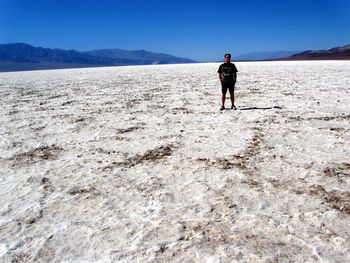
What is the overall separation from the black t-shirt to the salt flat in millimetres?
1414

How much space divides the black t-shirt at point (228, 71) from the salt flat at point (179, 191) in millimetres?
1414

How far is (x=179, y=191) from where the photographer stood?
10.6 feet

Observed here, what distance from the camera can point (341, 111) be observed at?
6.93 metres

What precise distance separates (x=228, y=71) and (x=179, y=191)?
471cm

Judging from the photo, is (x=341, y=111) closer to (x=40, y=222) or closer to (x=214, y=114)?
(x=214, y=114)

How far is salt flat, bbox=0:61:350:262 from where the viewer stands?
2295mm

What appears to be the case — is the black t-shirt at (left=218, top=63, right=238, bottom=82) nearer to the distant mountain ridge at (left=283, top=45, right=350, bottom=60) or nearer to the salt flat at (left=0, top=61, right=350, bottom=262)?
the salt flat at (left=0, top=61, right=350, bottom=262)

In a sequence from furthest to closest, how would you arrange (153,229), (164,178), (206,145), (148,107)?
(148,107) → (206,145) → (164,178) → (153,229)

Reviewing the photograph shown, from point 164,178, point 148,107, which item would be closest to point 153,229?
point 164,178

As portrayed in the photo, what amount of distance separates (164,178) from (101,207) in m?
0.93

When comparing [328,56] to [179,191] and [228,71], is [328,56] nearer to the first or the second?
[228,71]

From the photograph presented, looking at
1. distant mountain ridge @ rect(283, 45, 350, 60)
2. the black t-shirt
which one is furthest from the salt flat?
distant mountain ridge @ rect(283, 45, 350, 60)

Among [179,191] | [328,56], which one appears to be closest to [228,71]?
[179,191]

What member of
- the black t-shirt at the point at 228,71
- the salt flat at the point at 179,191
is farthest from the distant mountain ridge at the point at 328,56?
the salt flat at the point at 179,191
